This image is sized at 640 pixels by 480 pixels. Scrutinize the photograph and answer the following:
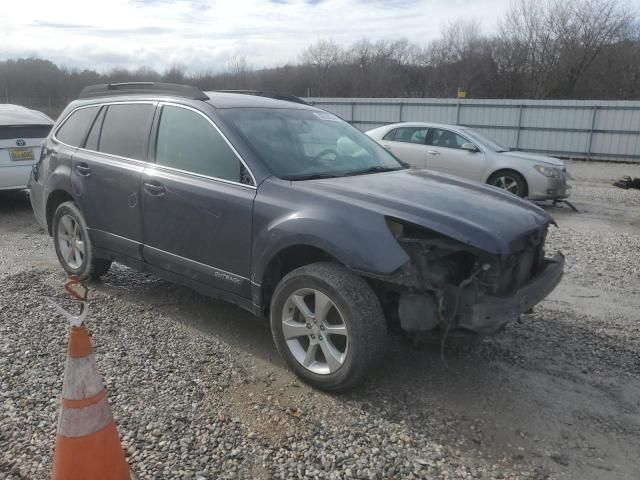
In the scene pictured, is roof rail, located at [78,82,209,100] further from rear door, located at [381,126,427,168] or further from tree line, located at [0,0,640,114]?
tree line, located at [0,0,640,114]

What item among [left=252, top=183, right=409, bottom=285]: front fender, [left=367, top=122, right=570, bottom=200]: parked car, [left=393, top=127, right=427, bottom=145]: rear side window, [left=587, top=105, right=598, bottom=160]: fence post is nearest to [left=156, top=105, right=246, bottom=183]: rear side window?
[left=252, top=183, right=409, bottom=285]: front fender

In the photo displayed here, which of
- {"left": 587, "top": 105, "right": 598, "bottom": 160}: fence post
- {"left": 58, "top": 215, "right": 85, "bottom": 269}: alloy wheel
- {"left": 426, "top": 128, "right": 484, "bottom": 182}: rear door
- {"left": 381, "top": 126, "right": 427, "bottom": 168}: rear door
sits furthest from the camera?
{"left": 587, "top": 105, "right": 598, "bottom": 160}: fence post

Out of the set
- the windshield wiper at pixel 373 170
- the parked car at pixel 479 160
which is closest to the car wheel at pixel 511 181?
the parked car at pixel 479 160

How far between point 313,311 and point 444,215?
39.7 inches

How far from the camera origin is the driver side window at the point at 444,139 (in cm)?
1090

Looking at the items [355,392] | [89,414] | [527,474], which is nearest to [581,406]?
[527,474]

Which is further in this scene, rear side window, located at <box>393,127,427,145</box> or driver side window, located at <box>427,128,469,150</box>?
rear side window, located at <box>393,127,427,145</box>

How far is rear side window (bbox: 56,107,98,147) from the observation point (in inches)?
202

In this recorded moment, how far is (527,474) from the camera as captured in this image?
2.70m

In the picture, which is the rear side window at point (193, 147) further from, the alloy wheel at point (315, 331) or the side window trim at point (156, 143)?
the alloy wheel at point (315, 331)

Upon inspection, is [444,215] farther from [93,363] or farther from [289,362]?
[93,363]

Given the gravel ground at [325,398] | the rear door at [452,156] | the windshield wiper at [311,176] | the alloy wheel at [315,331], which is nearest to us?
the gravel ground at [325,398]

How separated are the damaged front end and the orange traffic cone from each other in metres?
1.57

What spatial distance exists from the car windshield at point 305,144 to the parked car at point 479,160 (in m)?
5.15
